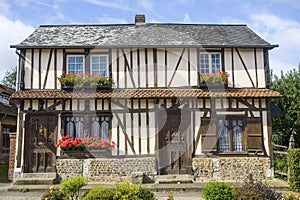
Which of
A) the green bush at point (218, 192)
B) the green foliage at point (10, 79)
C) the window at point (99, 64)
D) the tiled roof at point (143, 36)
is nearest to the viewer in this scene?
the green bush at point (218, 192)

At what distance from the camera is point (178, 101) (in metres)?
12.0

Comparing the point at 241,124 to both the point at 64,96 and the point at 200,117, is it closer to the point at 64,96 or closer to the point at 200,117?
the point at 200,117

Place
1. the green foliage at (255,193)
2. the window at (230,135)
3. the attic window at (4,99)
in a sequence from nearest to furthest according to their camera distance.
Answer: the green foliage at (255,193)
the window at (230,135)
the attic window at (4,99)

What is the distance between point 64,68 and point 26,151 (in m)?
3.57

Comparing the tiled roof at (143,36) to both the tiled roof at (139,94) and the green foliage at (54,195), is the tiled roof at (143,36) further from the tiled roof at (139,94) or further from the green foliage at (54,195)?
the green foliage at (54,195)

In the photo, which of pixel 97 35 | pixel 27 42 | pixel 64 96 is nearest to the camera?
pixel 64 96

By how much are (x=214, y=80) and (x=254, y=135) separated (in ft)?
8.71

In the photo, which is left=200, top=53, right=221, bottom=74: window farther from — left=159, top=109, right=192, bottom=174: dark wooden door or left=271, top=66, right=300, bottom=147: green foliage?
left=271, top=66, right=300, bottom=147: green foliage

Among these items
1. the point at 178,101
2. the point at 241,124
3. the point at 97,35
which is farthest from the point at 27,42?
the point at 241,124

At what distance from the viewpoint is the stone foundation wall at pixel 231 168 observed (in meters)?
11.6

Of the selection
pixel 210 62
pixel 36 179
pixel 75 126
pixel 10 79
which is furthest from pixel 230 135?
pixel 10 79

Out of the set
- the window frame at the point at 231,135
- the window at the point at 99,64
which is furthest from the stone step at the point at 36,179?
the window frame at the point at 231,135

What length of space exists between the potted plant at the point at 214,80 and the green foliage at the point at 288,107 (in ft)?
21.3

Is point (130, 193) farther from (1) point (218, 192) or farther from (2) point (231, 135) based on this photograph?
(2) point (231, 135)
